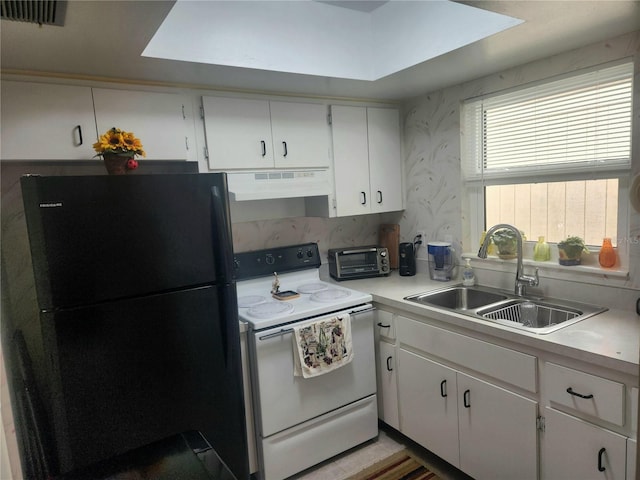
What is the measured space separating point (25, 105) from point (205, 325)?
4.06 ft

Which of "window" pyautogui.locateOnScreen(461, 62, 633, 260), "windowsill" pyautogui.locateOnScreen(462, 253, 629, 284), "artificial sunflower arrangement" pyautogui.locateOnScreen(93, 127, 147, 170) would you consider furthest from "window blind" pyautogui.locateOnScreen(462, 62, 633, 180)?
"artificial sunflower arrangement" pyautogui.locateOnScreen(93, 127, 147, 170)

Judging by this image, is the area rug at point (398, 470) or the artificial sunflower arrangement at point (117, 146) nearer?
the artificial sunflower arrangement at point (117, 146)

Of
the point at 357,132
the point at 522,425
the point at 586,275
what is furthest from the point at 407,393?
the point at 357,132

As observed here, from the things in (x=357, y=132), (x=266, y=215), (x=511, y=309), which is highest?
(x=357, y=132)

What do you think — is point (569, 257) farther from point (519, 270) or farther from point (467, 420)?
point (467, 420)

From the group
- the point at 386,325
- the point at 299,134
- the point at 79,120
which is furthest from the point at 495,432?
the point at 79,120

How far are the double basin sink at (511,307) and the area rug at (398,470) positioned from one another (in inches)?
34.8

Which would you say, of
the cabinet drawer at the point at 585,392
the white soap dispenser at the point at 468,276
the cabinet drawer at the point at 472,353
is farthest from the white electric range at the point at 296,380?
the cabinet drawer at the point at 585,392

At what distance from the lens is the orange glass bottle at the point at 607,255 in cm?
198

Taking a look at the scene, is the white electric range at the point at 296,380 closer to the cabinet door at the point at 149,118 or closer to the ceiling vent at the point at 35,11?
the cabinet door at the point at 149,118

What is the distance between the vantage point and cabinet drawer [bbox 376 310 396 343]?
2.39 metres

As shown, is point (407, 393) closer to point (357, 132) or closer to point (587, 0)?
point (357, 132)

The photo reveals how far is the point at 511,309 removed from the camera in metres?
2.22

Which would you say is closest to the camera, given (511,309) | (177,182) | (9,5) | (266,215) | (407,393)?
(9,5)
